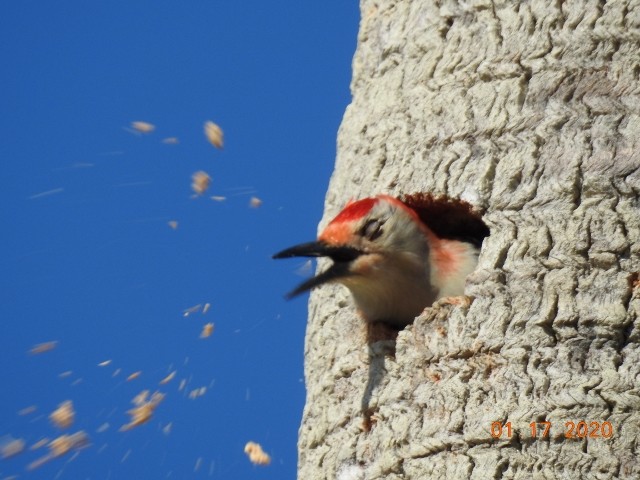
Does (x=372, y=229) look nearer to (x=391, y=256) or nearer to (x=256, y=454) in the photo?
(x=391, y=256)

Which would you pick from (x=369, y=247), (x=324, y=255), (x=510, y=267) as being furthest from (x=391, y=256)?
(x=510, y=267)

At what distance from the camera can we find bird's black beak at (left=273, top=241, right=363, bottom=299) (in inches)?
170

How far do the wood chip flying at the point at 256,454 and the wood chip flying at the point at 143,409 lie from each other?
0.45 meters

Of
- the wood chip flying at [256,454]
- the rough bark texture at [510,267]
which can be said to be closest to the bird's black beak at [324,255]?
the rough bark texture at [510,267]

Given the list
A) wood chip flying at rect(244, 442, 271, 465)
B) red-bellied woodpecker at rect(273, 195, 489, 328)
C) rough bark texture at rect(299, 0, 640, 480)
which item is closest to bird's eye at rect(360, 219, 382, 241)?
red-bellied woodpecker at rect(273, 195, 489, 328)

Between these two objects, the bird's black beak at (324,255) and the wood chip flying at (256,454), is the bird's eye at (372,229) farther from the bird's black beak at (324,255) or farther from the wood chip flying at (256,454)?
the wood chip flying at (256,454)

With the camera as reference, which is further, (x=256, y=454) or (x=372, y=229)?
(x=256, y=454)

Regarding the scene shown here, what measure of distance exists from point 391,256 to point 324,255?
0.99 feet

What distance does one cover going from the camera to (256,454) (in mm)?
5031

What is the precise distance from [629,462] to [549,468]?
24cm

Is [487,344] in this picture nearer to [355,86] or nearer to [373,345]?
[373,345]

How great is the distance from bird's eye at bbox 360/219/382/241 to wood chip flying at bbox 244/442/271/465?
3.83ft

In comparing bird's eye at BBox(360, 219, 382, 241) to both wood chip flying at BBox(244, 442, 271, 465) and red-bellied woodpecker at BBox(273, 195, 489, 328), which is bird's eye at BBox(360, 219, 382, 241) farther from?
wood chip flying at BBox(244, 442, 271, 465)

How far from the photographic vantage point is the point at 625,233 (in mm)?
3783
